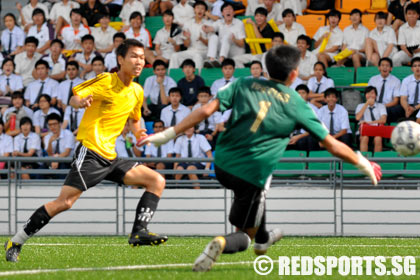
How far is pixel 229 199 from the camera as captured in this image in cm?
1361

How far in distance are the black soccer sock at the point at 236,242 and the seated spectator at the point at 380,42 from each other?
11361 mm

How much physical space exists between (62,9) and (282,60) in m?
14.4

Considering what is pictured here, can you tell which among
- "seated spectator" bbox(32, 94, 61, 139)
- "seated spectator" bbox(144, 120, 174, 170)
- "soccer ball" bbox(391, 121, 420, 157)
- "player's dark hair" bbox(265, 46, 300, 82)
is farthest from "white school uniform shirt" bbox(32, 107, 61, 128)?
"player's dark hair" bbox(265, 46, 300, 82)

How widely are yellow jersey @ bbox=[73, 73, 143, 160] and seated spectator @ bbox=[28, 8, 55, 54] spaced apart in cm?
1148

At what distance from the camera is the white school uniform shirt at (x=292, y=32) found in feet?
57.6

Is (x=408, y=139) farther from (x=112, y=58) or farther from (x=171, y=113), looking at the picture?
(x=112, y=58)

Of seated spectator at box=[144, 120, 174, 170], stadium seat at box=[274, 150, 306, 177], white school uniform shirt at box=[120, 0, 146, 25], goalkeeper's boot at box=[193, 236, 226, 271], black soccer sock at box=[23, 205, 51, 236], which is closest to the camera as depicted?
goalkeeper's boot at box=[193, 236, 226, 271]

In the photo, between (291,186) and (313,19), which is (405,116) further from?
(313,19)

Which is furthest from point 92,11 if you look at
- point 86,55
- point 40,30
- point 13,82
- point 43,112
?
point 43,112

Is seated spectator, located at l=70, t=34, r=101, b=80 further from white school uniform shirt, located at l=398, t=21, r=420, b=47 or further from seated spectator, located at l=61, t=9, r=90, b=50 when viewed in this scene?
white school uniform shirt, located at l=398, t=21, r=420, b=47

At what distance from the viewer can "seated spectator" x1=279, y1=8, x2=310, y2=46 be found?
691 inches

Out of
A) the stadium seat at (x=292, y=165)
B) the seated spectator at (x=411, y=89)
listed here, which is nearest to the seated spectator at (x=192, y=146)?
the stadium seat at (x=292, y=165)

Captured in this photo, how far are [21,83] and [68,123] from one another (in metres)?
2.28

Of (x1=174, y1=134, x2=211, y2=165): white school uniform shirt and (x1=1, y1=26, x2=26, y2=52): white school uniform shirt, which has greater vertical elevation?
(x1=1, y1=26, x2=26, y2=52): white school uniform shirt
